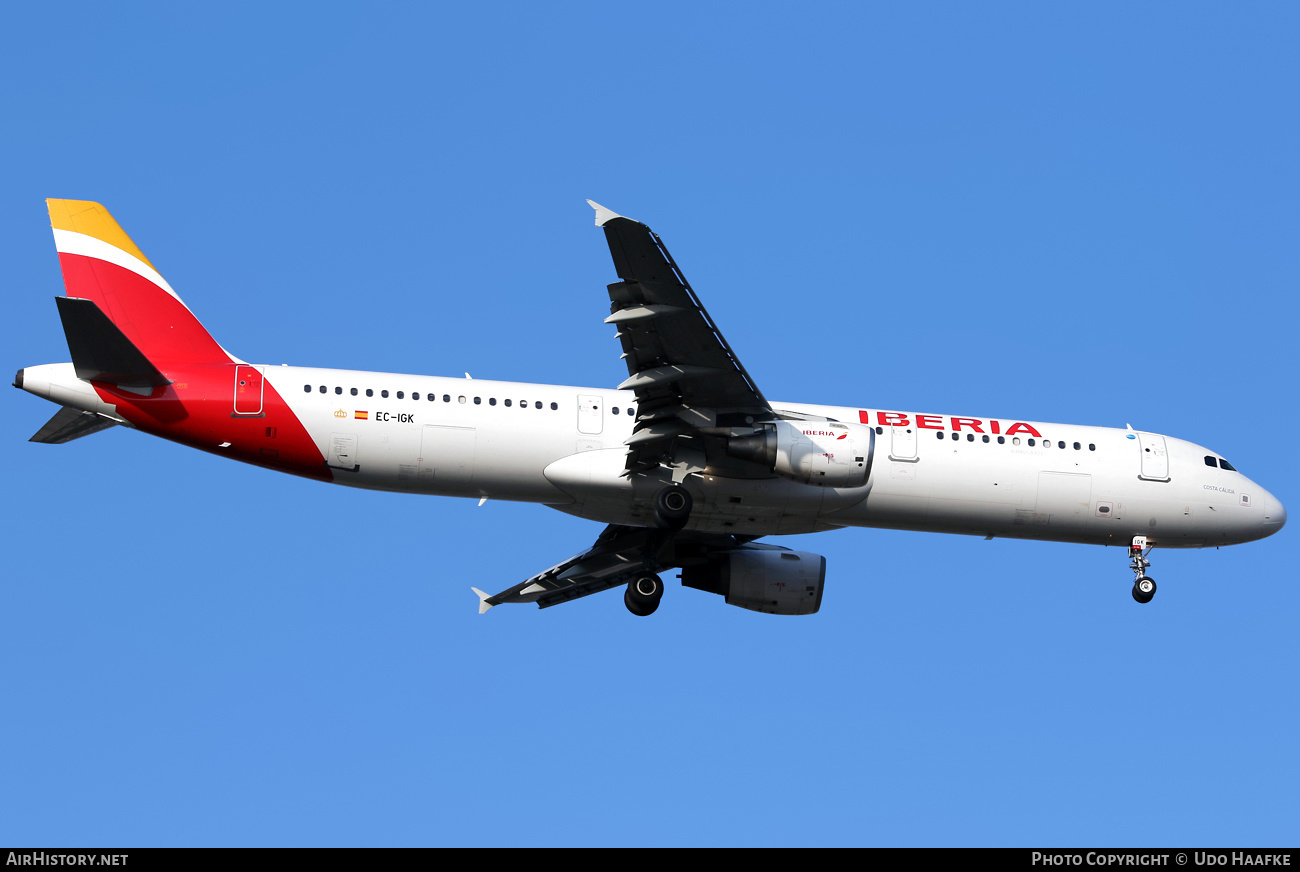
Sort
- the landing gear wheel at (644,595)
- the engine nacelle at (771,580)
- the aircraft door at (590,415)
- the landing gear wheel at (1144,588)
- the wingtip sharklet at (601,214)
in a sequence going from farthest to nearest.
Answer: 1. the engine nacelle at (771,580)
2. the landing gear wheel at (644,595)
3. the landing gear wheel at (1144,588)
4. the aircraft door at (590,415)
5. the wingtip sharklet at (601,214)

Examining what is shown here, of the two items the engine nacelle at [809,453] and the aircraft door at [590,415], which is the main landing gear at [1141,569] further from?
the aircraft door at [590,415]

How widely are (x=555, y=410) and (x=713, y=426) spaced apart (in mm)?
3295

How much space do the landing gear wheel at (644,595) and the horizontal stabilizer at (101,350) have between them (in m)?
10.8

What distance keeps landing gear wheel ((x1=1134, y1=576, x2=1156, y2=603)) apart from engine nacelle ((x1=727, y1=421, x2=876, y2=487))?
291 inches

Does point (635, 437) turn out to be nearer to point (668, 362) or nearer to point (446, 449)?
point (668, 362)

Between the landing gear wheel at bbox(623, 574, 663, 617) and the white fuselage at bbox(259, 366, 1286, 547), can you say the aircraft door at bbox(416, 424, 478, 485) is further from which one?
the landing gear wheel at bbox(623, 574, 663, 617)

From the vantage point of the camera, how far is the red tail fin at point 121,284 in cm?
2795

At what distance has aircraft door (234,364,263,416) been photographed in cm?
2719

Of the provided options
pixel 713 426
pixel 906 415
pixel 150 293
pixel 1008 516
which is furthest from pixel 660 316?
pixel 150 293

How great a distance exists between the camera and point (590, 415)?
27984mm

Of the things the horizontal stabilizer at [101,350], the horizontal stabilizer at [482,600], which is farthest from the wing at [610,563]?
the horizontal stabilizer at [101,350]

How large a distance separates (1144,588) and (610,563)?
11992 mm

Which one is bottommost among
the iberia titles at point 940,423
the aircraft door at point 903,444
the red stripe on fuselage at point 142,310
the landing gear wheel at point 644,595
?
the landing gear wheel at point 644,595
